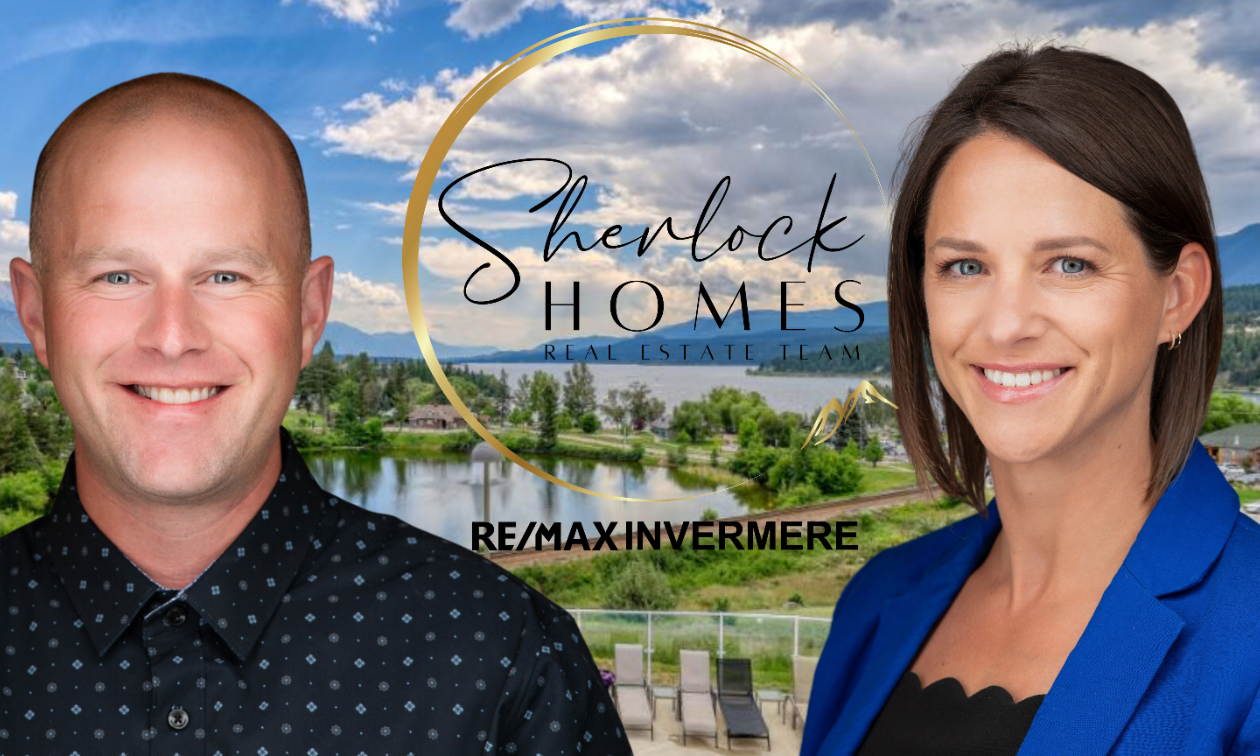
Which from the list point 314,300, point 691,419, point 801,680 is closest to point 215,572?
point 314,300

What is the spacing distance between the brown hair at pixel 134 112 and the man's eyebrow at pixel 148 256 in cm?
7

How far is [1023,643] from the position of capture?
46.3 inches

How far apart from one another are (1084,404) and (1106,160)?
0.72 feet

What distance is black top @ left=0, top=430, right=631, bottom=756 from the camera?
41.9 inches

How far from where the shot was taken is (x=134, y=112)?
3.55 ft

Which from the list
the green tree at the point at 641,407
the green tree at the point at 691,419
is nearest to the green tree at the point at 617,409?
the green tree at the point at 641,407

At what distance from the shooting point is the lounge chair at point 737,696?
225 inches

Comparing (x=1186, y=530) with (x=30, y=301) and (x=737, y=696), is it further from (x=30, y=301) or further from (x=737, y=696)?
(x=737, y=696)

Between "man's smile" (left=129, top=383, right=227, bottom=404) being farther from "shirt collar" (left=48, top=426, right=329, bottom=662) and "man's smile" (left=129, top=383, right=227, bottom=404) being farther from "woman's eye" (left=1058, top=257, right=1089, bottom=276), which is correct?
"woman's eye" (left=1058, top=257, right=1089, bottom=276)

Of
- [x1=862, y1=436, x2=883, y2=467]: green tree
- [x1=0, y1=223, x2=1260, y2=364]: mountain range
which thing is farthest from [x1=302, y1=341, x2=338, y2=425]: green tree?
[x1=862, y1=436, x2=883, y2=467]: green tree

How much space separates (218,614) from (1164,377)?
0.97 metres

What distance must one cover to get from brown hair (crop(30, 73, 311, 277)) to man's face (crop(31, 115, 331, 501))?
0.6 inches

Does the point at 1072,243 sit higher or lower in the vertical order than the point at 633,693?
higher

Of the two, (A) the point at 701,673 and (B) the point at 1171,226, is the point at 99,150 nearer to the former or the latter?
(B) the point at 1171,226
